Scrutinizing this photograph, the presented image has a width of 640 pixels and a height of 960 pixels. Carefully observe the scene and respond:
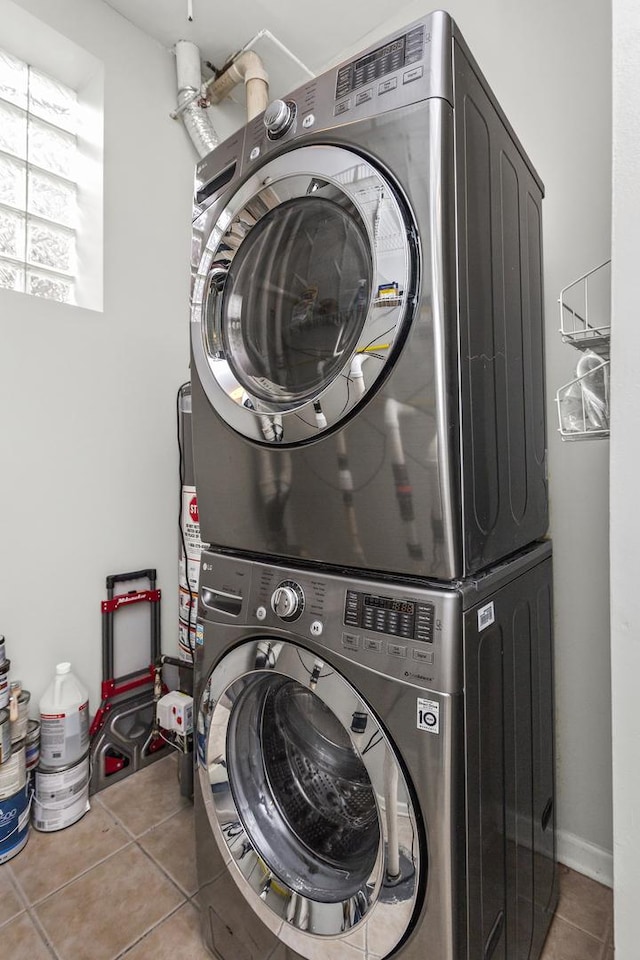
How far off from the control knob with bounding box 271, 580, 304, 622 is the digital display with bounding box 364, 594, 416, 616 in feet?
0.49

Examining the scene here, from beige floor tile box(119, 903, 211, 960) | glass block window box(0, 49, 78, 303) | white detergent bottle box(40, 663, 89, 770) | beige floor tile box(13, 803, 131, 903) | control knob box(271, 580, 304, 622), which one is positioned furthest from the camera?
glass block window box(0, 49, 78, 303)

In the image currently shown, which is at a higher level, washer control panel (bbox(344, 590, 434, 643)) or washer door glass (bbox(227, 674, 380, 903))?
washer control panel (bbox(344, 590, 434, 643))

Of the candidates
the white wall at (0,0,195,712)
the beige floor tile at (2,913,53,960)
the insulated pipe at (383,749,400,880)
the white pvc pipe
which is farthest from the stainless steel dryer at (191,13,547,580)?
the white pvc pipe

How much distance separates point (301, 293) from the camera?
1035 mm

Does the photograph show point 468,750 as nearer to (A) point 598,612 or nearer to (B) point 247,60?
(A) point 598,612

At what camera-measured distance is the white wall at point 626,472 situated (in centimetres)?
72

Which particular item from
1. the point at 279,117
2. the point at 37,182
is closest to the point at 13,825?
the point at 279,117

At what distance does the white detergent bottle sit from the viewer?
1.59 metres

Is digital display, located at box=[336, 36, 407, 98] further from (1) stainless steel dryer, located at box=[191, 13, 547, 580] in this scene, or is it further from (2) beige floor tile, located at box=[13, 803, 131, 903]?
(2) beige floor tile, located at box=[13, 803, 131, 903]

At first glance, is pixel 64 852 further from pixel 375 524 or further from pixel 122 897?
pixel 375 524

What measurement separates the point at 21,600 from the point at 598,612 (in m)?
1.84

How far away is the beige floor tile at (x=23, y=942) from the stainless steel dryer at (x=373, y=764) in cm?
40

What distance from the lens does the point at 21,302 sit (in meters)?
1.64

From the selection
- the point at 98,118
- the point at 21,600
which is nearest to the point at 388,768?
the point at 21,600
